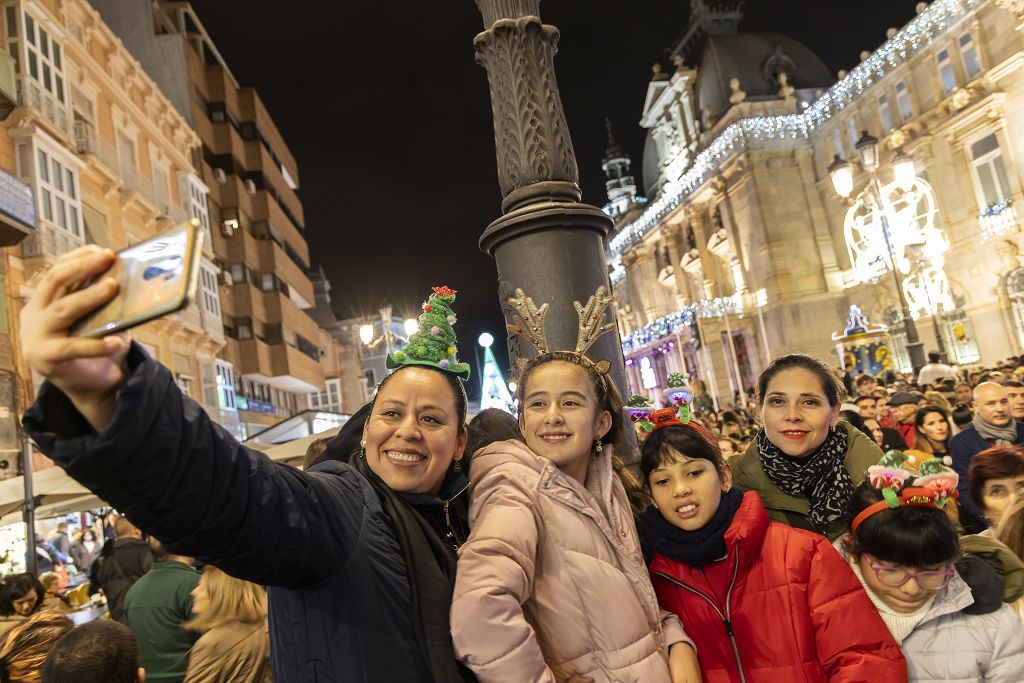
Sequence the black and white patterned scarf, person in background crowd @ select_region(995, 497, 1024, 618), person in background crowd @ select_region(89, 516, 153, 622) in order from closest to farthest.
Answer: the black and white patterned scarf
person in background crowd @ select_region(995, 497, 1024, 618)
person in background crowd @ select_region(89, 516, 153, 622)

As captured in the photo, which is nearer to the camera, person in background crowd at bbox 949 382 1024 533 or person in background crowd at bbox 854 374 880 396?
person in background crowd at bbox 949 382 1024 533

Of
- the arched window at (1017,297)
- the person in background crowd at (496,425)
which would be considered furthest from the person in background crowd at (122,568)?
Answer: the arched window at (1017,297)

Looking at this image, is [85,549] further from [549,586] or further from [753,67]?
[753,67]

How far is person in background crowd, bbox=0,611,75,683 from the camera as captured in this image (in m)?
3.28

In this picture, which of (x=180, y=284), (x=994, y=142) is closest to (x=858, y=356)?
(x=994, y=142)

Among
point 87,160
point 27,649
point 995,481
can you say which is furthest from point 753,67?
point 27,649

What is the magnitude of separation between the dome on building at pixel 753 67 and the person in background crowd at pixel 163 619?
43846 millimetres

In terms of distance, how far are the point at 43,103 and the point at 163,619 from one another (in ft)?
56.4

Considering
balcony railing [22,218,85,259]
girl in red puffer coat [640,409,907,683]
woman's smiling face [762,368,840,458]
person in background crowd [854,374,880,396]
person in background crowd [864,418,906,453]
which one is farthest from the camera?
balcony railing [22,218,85,259]

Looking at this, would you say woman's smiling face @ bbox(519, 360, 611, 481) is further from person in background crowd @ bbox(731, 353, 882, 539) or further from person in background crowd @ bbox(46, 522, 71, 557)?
person in background crowd @ bbox(46, 522, 71, 557)

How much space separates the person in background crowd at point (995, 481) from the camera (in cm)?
397

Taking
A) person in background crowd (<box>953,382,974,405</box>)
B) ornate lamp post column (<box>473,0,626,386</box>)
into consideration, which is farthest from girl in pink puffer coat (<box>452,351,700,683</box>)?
person in background crowd (<box>953,382,974,405</box>)

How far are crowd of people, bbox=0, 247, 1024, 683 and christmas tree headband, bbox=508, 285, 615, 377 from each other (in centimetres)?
161

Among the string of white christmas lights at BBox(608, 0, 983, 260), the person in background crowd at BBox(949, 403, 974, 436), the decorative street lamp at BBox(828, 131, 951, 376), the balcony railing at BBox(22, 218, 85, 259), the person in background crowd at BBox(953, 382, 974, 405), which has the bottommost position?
the person in background crowd at BBox(949, 403, 974, 436)
